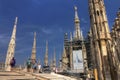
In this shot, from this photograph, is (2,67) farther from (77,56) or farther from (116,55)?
(77,56)

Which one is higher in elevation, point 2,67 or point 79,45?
point 79,45

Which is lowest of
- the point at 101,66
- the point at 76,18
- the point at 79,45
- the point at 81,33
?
the point at 101,66

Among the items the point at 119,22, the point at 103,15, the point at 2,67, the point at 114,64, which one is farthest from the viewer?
the point at 119,22

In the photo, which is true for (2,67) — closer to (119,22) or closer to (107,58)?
(107,58)

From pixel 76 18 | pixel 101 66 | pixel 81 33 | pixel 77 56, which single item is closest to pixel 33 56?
pixel 101 66

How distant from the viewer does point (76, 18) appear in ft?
206

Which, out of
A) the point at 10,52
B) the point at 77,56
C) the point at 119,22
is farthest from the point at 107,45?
the point at 77,56

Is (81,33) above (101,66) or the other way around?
above

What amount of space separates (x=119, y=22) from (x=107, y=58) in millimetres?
9790

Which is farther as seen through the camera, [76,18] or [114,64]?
[76,18]

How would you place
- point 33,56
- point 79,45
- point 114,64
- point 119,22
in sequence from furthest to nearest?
point 79,45 < point 33,56 < point 119,22 < point 114,64

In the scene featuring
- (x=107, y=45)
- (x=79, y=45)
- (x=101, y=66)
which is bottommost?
(x=101, y=66)

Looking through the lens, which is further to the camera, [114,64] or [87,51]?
[87,51]

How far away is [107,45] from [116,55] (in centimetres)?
189
